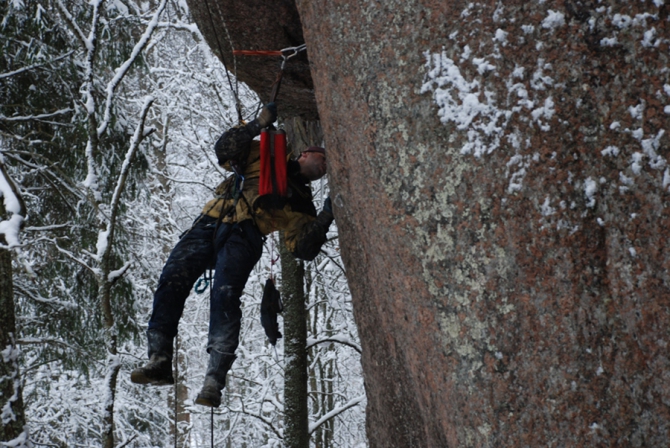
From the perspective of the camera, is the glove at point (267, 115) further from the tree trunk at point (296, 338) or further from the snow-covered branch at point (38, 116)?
the snow-covered branch at point (38, 116)

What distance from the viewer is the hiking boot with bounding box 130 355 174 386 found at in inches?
142

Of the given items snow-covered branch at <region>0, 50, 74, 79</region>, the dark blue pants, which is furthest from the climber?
snow-covered branch at <region>0, 50, 74, 79</region>

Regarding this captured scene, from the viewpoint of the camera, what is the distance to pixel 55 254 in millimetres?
6688

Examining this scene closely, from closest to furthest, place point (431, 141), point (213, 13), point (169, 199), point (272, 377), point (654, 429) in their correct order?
point (654, 429) < point (431, 141) < point (213, 13) < point (272, 377) < point (169, 199)

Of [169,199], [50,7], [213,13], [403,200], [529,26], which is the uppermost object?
[169,199]

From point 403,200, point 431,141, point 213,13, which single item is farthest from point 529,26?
point 213,13

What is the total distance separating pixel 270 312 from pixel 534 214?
8.14 ft

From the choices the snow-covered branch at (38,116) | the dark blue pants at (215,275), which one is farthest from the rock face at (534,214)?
the snow-covered branch at (38,116)

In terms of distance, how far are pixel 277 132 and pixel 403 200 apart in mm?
1872

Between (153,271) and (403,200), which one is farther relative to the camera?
(153,271)

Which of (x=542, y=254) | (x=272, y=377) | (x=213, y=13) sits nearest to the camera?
(x=542, y=254)

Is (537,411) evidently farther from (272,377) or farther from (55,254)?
(272,377)

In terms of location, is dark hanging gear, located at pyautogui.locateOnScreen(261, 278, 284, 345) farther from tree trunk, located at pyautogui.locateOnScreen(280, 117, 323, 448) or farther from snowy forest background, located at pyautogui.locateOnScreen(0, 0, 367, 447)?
tree trunk, located at pyautogui.locateOnScreen(280, 117, 323, 448)

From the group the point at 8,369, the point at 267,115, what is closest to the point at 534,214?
the point at 267,115
